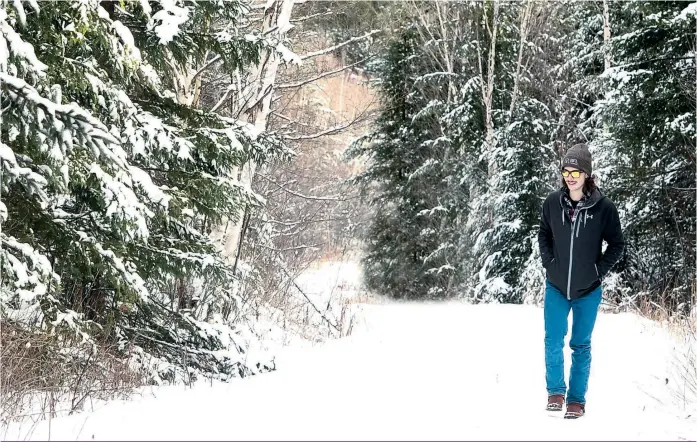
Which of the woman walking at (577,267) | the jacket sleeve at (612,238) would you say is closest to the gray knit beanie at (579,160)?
the woman walking at (577,267)

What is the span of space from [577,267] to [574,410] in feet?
3.20

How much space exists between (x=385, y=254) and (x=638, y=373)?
14.0m

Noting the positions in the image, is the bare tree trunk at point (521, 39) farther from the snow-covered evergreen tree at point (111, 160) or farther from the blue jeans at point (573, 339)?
the blue jeans at point (573, 339)

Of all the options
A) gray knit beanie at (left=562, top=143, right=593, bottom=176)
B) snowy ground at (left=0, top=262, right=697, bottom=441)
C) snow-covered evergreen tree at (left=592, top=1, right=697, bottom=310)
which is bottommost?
snowy ground at (left=0, top=262, right=697, bottom=441)

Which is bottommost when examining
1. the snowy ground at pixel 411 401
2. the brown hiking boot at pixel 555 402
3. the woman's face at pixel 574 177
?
the snowy ground at pixel 411 401

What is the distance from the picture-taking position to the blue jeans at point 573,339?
4.97 metres

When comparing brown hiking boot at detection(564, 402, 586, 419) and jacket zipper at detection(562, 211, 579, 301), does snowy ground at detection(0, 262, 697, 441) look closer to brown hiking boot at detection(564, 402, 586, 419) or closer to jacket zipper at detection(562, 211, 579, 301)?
brown hiking boot at detection(564, 402, 586, 419)

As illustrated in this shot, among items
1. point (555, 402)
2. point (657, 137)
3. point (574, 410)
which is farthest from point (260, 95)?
point (657, 137)

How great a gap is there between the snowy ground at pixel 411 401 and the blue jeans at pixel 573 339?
22 cm

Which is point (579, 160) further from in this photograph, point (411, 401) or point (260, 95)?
point (260, 95)

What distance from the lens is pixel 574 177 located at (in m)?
5.03

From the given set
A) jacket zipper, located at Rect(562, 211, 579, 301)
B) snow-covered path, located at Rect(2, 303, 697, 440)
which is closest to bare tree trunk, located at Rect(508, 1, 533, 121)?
snow-covered path, located at Rect(2, 303, 697, 440)

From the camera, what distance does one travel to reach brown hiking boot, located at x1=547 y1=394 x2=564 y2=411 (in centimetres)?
495

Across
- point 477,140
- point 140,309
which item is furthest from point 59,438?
point 477,140
